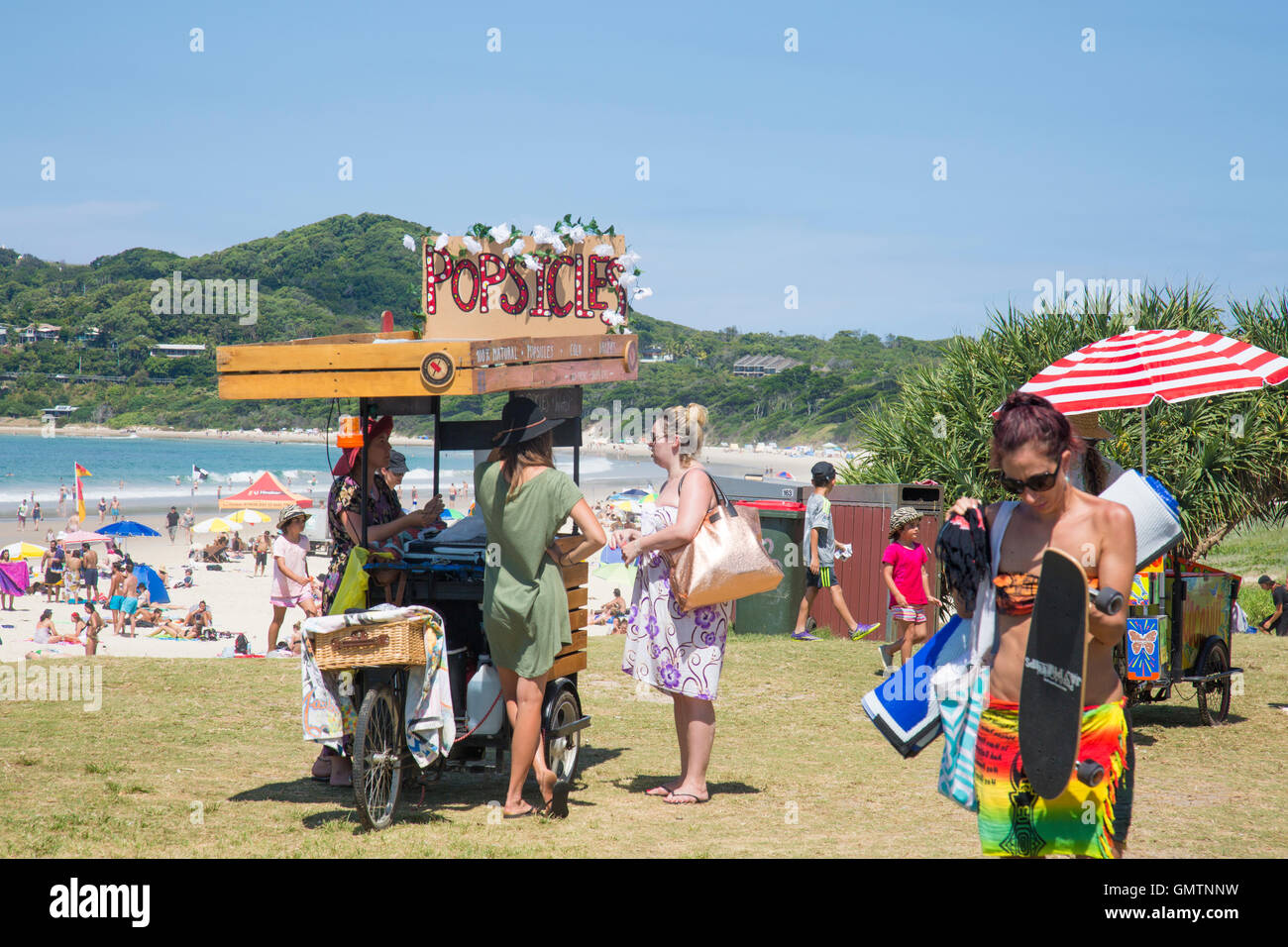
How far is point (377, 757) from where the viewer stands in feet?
15.2

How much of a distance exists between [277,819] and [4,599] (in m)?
23.0

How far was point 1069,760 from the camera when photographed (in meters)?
2.86

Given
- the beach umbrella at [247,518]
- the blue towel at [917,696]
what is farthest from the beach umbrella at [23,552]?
the blue towel at [917,696]

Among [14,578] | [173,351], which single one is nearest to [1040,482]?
[14,578]

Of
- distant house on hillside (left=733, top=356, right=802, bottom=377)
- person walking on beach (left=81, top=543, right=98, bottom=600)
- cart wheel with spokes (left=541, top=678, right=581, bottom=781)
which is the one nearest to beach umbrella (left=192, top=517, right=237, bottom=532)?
person walking on beach (left=81, top=543, right=98, bottom=600)

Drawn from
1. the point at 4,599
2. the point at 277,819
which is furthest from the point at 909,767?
the point at 4,599

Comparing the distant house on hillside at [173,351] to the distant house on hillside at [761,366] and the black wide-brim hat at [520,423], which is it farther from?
the black wide-brim hat at [520,423]

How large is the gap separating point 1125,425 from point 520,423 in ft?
43.4

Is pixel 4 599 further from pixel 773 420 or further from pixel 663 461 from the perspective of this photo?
pixel 773 420

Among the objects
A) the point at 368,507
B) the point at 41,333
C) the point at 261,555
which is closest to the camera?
the point at 368,507

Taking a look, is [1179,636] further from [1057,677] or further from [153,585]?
[153,585]

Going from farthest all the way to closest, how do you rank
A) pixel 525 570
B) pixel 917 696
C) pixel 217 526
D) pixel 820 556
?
pixel 217 526
pixel 820 556
pixel 525 570
pixel 917 696

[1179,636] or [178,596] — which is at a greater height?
[1179,636]

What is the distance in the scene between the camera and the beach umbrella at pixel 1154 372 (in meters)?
6.69
